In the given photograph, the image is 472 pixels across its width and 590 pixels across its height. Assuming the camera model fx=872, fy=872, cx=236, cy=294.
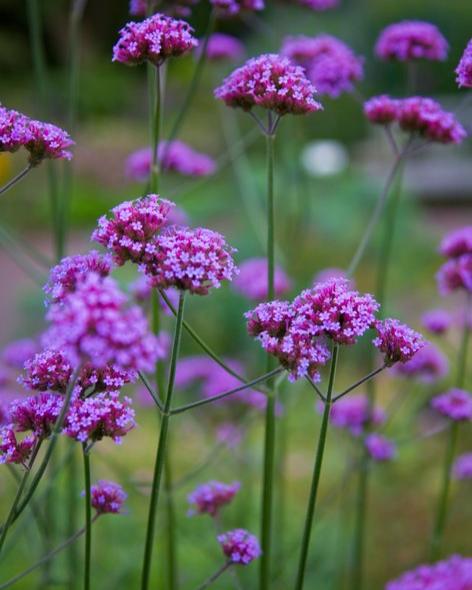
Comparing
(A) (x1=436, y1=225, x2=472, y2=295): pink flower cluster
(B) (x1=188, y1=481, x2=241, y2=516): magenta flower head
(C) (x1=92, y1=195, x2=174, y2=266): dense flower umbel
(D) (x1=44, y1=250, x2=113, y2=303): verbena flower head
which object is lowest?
(B) (x1=188, y1=481, x2=241, y2=516): magenta flower head

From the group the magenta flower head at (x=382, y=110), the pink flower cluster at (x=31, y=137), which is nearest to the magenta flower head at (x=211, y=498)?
the pink flower cluster at (x=31, y=137)

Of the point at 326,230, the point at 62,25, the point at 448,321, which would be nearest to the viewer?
the point at 448,321

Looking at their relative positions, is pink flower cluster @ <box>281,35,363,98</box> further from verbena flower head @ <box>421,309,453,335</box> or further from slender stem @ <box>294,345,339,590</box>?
slender stem @ <box>294,345,339,590</box>

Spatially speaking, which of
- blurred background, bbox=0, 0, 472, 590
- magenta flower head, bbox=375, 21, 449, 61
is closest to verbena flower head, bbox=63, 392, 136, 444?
blurred background, bbox=0, 0, 472, 590

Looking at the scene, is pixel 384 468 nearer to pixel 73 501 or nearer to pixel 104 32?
pixel 73 501

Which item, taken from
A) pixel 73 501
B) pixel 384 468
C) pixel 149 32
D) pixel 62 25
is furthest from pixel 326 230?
pixel 62 25
